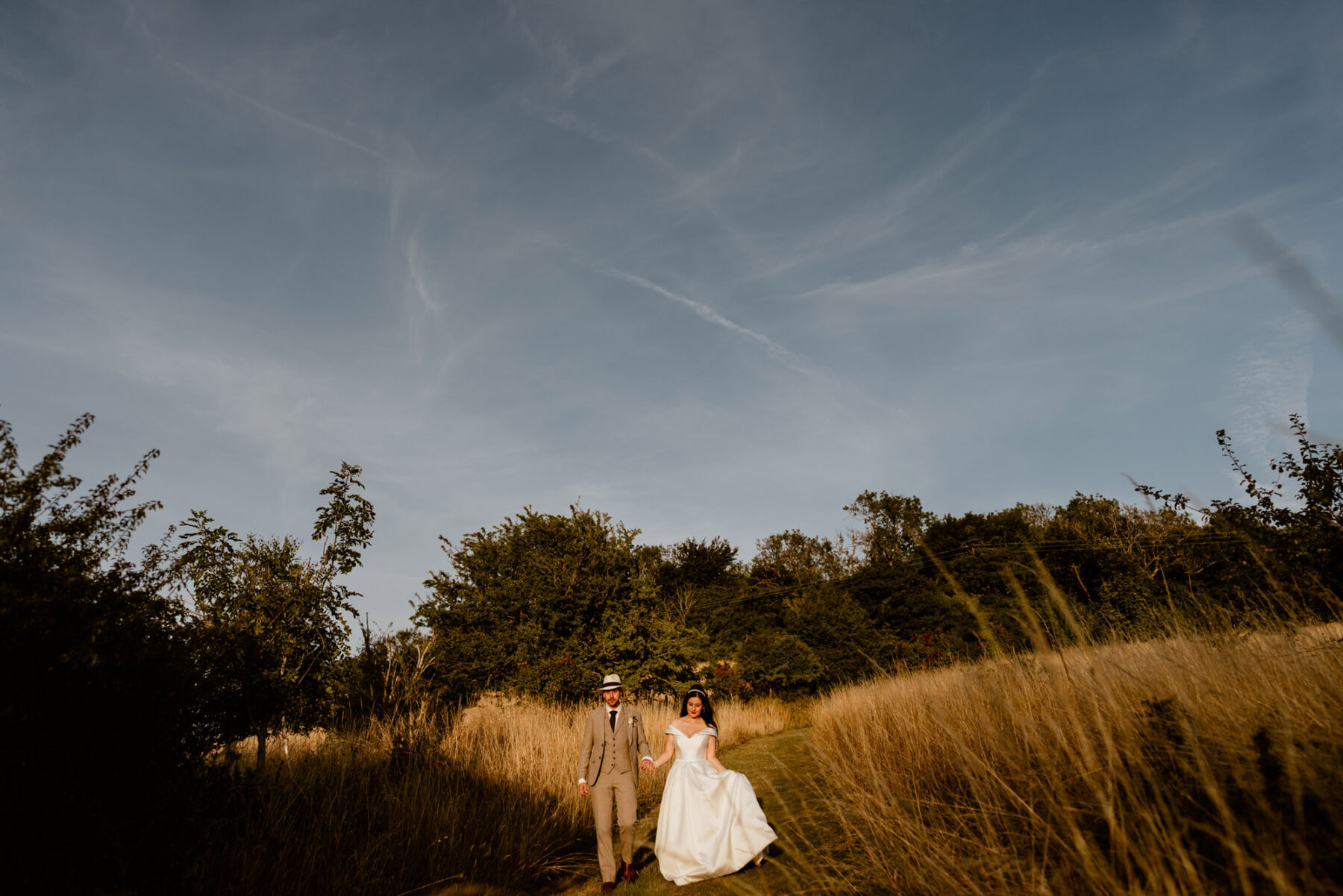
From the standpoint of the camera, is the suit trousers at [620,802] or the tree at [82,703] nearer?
the tree at [82,703]

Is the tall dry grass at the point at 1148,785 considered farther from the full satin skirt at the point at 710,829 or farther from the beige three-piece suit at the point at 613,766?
the beige three-piece suit at the point at 613,766

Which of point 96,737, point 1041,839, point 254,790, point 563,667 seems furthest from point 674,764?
point 563,667

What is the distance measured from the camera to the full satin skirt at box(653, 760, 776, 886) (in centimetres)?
591

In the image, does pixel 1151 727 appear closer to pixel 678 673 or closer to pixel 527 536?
pixel 678 673

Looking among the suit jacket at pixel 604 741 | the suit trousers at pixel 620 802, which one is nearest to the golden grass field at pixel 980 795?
the suit trousers at pixel 620 802

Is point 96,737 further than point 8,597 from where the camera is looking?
Yes

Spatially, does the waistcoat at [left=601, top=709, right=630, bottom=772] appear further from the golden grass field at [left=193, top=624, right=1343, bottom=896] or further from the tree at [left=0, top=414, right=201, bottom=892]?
the tree at [left=0, top=414, right=201, bottom=892]

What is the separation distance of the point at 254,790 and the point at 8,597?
10.8 ft

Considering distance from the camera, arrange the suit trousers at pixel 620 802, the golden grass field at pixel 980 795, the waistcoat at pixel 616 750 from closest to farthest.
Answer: the golden grass field at pixel 980 795, the suit trousers at pixel 620 802, the waistcoat at pixel 616 750

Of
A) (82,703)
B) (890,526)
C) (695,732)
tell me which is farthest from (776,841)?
(890,526)

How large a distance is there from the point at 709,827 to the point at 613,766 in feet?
4.60

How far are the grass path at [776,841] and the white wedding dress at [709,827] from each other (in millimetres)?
135

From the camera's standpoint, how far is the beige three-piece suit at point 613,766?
269 inches

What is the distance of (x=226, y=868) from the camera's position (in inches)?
175
